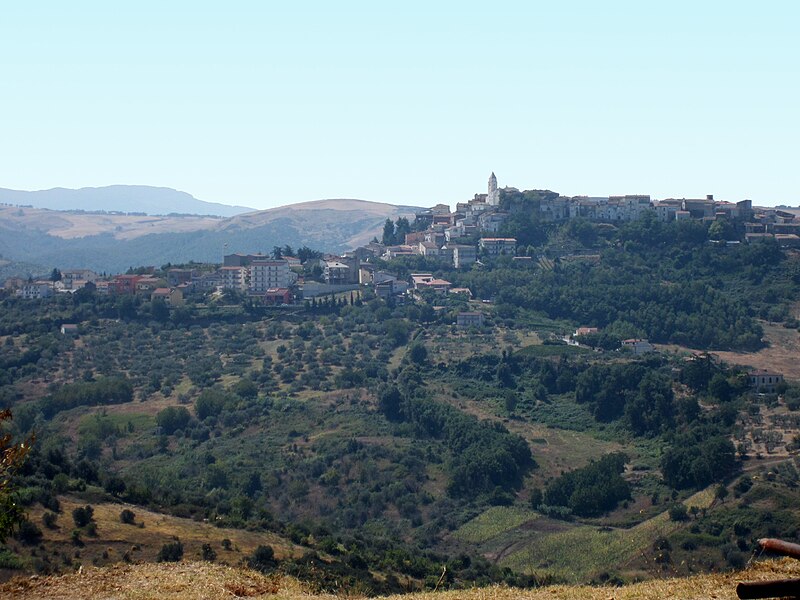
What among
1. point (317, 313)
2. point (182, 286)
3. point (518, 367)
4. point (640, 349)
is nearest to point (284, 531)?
point (518, 367)

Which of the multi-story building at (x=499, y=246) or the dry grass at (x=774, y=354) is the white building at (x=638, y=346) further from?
the multi-story building at (x=499, y=246)

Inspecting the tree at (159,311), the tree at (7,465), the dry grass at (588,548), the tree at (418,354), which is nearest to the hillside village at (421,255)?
the tree at (159,311)

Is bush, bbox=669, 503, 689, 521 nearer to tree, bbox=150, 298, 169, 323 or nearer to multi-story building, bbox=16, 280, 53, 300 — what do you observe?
tree, bbox=150, 298, 169, 323

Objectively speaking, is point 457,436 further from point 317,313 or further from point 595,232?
point 595,232

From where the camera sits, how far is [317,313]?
66000mm

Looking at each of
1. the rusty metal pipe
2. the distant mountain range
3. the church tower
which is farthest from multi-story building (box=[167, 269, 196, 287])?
the distant mountain range

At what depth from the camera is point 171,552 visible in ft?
62.8

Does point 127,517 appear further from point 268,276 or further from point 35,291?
point 35,291

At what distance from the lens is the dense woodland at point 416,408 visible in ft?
93.3

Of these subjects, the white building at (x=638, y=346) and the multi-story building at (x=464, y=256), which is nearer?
the white building at (x=638, y=346)

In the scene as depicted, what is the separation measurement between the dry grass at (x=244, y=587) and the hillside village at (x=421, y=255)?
2140 inches

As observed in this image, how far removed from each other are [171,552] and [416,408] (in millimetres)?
30036

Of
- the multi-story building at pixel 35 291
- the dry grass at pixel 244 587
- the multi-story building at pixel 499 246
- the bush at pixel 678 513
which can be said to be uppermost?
the multi-story building at pixel 499 246

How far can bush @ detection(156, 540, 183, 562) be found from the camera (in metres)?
18.5
